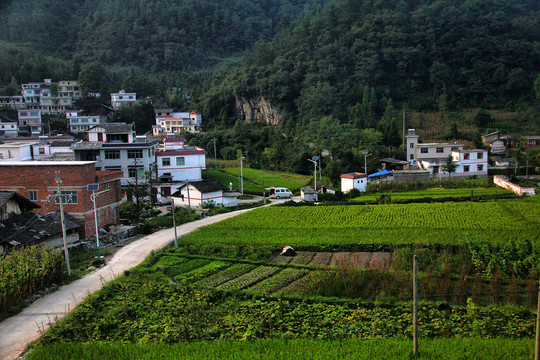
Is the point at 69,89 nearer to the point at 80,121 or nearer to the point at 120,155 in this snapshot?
the point at 80,121

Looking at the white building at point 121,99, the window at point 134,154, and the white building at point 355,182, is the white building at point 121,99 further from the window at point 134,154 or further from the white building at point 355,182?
the white building at point 355,182

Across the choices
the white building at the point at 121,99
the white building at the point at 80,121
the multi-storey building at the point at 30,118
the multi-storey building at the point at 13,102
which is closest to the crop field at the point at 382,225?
the white building at the point at 80,121

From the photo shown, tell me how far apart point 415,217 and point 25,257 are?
15.5 meters

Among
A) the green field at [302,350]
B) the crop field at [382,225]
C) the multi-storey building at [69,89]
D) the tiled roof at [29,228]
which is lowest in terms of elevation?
the green field at [302,350]

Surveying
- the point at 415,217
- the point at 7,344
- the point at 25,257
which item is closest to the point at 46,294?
the point at 25,257

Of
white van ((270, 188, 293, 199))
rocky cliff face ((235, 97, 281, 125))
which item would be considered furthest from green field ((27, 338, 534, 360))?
rocky cliff face ((235, 97, 281, 125))

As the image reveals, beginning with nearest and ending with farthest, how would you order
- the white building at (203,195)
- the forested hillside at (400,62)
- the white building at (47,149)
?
the white building at (203,195) → the white building at (47,149) → the forested hillside at (400,62)

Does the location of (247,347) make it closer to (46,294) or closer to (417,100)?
(46,294)

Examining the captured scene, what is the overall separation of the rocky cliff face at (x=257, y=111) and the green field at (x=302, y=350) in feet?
153

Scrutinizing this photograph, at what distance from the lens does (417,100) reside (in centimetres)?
5241

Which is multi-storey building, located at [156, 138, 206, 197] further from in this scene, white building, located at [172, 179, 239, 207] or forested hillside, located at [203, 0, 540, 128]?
forested hillside, located at [203, 0, 540, 128]

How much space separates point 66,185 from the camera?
21.8 m

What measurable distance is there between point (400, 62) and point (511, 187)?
2825cm

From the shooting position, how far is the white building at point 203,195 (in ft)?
92.2
